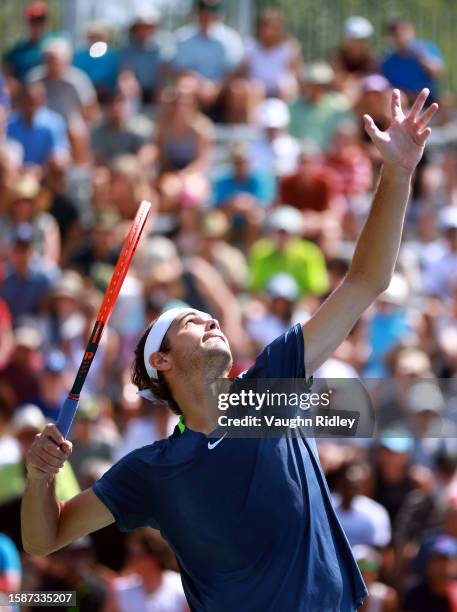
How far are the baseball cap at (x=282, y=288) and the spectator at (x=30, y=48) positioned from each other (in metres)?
4.49

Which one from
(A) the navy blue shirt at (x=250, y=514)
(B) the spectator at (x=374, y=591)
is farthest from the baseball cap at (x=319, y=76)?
(A) the navy blue shirt at (x=250, y=514)

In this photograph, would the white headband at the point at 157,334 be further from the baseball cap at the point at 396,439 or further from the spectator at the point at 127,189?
the spectator at the point at 127,189

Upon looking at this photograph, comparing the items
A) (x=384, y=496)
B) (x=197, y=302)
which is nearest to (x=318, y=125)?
(x=197, y=302)

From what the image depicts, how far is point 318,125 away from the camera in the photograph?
1394cm

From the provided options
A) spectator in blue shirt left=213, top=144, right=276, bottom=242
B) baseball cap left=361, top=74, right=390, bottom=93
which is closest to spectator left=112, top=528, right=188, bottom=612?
spectator in blue shirt left=213, top=144, right=276, bottom=242

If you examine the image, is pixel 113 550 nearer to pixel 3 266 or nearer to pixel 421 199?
pixel 3 266

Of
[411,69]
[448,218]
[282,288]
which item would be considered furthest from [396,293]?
[411,69]

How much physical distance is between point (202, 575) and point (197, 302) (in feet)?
21.0

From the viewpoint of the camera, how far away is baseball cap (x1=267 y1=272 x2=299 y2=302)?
1116cm

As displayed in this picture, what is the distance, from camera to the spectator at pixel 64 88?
45.6 ft

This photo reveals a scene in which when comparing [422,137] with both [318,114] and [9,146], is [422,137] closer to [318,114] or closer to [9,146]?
[9,146]

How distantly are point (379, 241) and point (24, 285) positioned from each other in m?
7.02

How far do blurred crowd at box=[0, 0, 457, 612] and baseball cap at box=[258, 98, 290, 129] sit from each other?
1.3 inches

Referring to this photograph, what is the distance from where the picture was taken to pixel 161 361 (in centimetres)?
501
